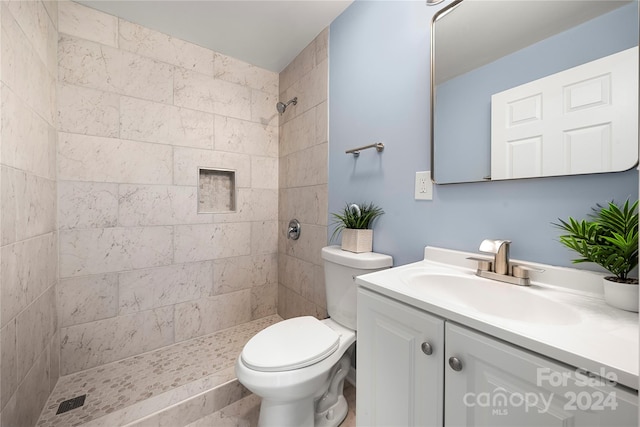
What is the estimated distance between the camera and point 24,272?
105 cm

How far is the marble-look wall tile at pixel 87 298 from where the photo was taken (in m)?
1.52

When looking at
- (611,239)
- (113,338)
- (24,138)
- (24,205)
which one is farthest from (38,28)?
(611,239)

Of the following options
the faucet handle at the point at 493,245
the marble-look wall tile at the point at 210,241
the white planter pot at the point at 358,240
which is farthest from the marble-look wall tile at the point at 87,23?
the faucet handle at the point at 493,245

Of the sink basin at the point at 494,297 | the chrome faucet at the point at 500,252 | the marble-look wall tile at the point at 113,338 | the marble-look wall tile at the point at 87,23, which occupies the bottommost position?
the marble-look wall tile at the point at 113,338

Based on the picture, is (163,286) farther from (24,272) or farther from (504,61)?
(504,61)

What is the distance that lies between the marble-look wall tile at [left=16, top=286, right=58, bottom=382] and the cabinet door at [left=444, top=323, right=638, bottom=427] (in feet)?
5.15

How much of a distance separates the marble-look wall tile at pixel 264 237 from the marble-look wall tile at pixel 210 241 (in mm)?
45

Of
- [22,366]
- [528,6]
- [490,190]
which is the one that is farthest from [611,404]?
[22,366]

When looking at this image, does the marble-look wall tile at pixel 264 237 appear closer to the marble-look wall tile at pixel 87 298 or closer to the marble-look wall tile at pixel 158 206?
the marble-look wall tile at pixel 158 206

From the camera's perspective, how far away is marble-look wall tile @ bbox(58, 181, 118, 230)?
151 centimetres

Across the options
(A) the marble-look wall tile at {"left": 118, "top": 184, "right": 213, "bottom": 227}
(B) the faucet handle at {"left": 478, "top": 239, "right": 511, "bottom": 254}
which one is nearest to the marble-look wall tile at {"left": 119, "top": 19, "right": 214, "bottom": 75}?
(A) the marble-look wall tile at {"left": 118, "top": 184, "right": 213, "bottom": 227}

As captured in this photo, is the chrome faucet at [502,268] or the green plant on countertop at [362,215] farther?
the green plant on countertop at [362,215]

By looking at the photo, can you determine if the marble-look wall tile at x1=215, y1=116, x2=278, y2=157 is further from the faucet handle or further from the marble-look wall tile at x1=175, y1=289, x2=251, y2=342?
the faucet handle

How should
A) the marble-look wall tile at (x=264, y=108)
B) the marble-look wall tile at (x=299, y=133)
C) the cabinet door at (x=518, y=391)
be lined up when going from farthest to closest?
the marble-look wall tile at (x=264, y=108)
the marble-look wall tile at (x=299, y=133)
the cabinet door at (x=518, y=391)
